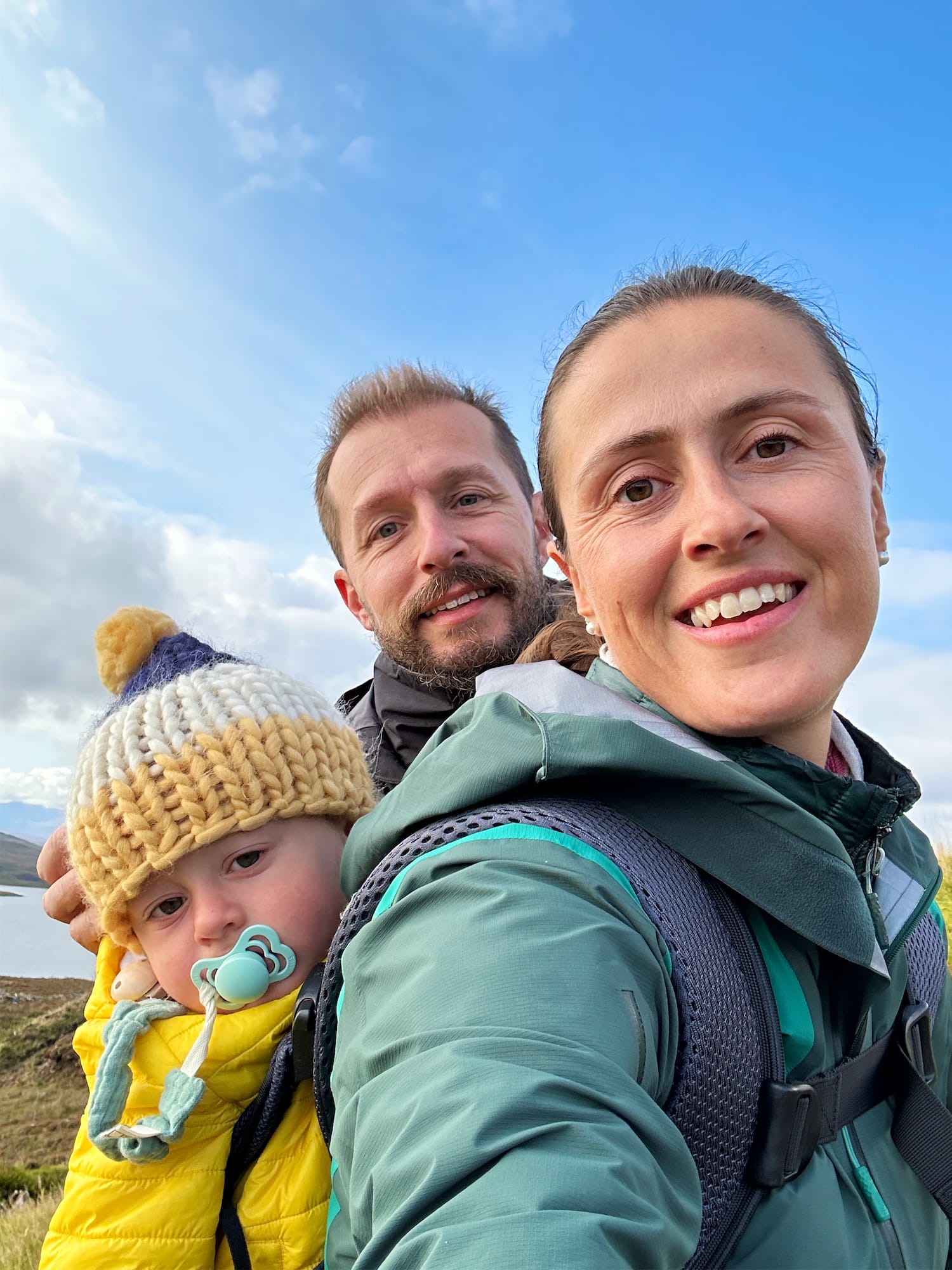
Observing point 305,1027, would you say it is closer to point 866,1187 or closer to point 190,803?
point 190,803

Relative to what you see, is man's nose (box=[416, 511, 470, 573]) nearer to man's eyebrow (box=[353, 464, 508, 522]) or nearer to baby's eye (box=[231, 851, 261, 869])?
man's eyebrow (box=[353, 464, 508, 522])

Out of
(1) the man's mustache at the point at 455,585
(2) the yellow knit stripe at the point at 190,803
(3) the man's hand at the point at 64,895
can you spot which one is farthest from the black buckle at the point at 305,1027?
(1) the man's mustache at the point at 455,585

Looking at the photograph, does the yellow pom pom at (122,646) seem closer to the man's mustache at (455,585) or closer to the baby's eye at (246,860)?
the baby's eye at (246,860)

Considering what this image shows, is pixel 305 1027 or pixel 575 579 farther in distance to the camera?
A: pixel 575 579

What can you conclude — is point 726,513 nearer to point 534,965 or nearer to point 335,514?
point 534,965

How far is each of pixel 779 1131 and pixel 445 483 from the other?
3.36 m

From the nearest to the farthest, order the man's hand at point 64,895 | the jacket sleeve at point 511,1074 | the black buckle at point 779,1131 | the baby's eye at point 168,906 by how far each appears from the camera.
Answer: the jacket sleeve at point 511,1074, the black buckle at point 779,1131, the baby's eye at point 168,906, the man's hand at point 64,895

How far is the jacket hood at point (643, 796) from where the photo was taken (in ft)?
4.66

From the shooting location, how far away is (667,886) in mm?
1352

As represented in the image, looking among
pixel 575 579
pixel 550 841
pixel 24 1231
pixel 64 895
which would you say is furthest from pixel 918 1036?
pixel 24 1231

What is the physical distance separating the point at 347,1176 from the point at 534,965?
0.51 m

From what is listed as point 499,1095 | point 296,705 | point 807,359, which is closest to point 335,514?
point 296,705

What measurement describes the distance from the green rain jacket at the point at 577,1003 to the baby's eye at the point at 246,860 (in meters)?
0.55

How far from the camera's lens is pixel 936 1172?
5.71 feet
